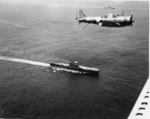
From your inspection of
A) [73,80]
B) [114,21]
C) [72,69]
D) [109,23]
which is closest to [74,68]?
[72,69]

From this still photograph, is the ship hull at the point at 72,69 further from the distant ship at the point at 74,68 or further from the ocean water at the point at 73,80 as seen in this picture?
the ocean water at the point at 73,80

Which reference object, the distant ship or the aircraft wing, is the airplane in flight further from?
the distant ship

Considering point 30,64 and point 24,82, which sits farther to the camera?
point 30,64

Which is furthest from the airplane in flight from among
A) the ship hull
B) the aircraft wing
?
the ship hull

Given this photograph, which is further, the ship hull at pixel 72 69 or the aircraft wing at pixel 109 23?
the ship hull at pixel 72 69

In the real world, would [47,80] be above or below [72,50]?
below

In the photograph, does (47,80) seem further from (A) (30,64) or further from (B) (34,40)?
(B) (34,40)

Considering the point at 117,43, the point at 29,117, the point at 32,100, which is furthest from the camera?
the point at 117,43

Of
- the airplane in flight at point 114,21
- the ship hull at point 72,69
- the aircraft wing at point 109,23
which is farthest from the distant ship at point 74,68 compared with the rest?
the aircraft wing at point 109,23

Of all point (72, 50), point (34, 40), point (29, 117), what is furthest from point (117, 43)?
point (29, 117)
